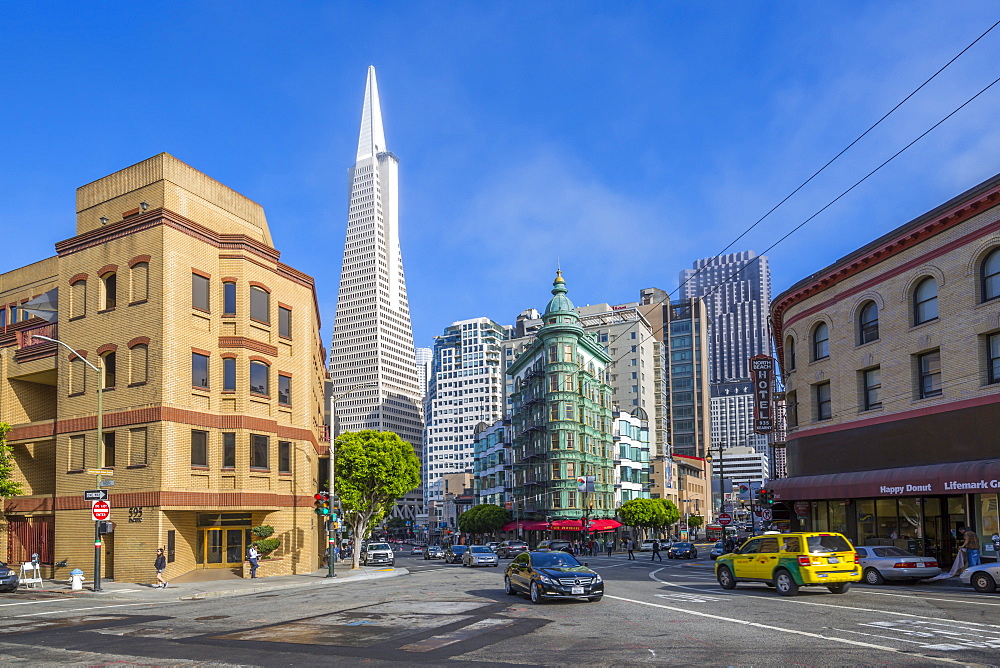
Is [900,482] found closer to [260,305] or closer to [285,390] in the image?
[285,390]

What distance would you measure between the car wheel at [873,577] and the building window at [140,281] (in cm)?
3097

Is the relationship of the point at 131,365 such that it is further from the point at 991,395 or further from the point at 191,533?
the point at 991,395

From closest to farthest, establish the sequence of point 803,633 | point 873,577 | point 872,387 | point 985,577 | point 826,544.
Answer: point 803,633, point 826,544, point 985,577, point 873,577, point 872,387

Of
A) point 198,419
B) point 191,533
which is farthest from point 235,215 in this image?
point 191,533

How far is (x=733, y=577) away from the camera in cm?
2627

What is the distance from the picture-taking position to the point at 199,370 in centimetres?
3941

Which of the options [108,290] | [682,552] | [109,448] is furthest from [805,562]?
[682,552]

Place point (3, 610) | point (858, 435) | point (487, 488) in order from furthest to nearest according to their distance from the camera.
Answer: point (487, 488) → point (858, 435) → point (3, 610)

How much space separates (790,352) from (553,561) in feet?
84.8

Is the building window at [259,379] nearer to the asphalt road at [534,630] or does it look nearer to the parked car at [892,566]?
the asphalt road at [534,630]

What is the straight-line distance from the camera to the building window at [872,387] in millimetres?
36844

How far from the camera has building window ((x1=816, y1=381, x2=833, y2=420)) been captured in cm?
4097

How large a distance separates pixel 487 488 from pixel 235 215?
85.7 m

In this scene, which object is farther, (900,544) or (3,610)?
(900,544)
